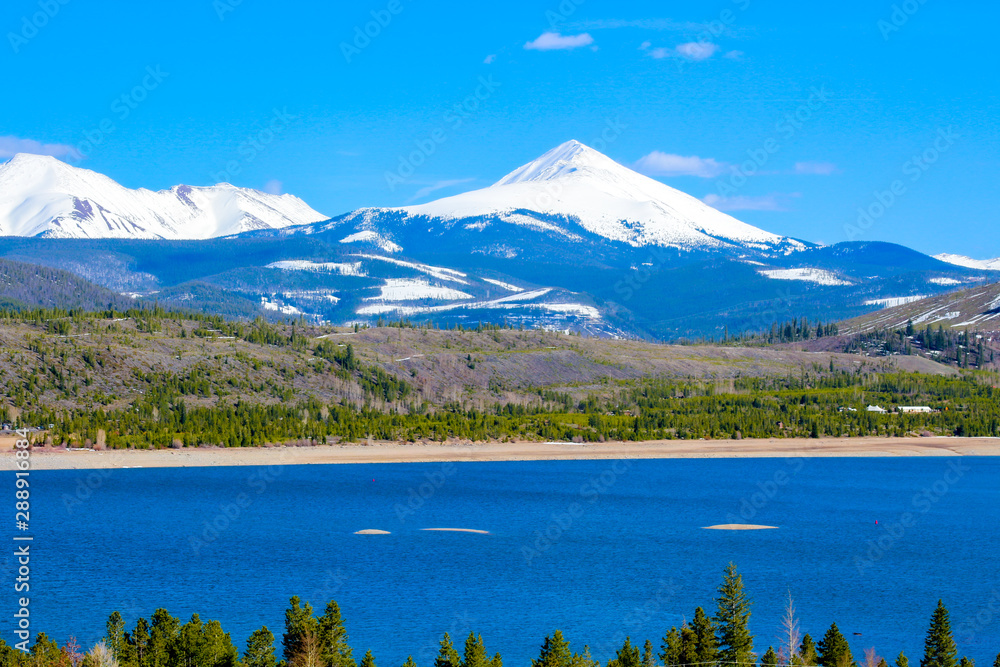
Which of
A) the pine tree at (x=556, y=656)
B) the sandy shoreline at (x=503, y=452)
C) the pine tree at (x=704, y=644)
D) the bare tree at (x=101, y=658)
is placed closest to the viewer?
the bare tree at (x=101, y=658)

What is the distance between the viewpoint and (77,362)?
15450cm

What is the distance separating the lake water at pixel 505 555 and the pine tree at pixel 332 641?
5.89 metres

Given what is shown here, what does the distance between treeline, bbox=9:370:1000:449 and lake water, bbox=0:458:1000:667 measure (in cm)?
1936

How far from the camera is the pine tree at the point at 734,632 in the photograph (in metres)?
45.5

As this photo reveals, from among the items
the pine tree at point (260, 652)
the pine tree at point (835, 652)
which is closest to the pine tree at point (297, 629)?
the pine tree at point (260, 652)

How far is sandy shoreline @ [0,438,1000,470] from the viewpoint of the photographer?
125 m

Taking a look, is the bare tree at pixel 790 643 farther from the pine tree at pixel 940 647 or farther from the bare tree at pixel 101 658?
the bare tree at pixel 101 658

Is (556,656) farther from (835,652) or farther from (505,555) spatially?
(505,555)

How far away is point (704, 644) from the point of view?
46062 mm

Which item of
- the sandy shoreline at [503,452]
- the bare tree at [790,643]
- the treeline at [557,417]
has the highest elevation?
the treeline at [557,417]

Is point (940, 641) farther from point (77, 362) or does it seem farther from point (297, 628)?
point (77, 362)

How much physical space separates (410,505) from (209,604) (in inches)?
1501

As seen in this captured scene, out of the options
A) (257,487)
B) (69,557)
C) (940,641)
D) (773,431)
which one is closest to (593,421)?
(773,431)

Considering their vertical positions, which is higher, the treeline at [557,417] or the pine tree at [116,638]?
the treeline at [557,417]
